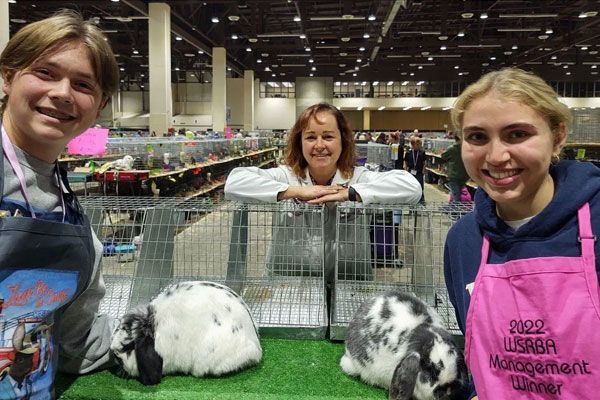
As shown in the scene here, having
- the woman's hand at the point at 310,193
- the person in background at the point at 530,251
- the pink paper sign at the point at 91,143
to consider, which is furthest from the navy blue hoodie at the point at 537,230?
the pink paper sign at the point at 91,143

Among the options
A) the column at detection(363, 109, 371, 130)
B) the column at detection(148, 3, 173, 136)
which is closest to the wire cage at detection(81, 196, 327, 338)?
the column at detection(148, 3, 173, 136)

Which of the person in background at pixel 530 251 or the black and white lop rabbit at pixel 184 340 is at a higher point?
the person in background at pixel 530 251

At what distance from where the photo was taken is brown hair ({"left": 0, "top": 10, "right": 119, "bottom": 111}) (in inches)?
39.9

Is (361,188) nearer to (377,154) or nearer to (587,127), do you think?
(377,154)

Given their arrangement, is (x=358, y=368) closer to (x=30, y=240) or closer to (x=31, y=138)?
(x=30, y=240)

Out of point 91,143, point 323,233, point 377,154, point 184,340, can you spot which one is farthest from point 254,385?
point 377,154

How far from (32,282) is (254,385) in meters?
0.64

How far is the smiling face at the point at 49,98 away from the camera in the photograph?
3.33ft

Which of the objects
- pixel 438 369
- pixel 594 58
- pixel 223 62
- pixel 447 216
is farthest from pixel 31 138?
pixel 594 58

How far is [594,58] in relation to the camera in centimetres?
2430

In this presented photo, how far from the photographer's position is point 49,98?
3.33 ft

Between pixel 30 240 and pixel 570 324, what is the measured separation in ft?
3.66

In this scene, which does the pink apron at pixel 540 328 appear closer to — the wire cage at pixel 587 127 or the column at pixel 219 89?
the wire cage at pixel 587 127

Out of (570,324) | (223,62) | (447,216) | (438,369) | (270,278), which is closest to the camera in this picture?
(570,324)
